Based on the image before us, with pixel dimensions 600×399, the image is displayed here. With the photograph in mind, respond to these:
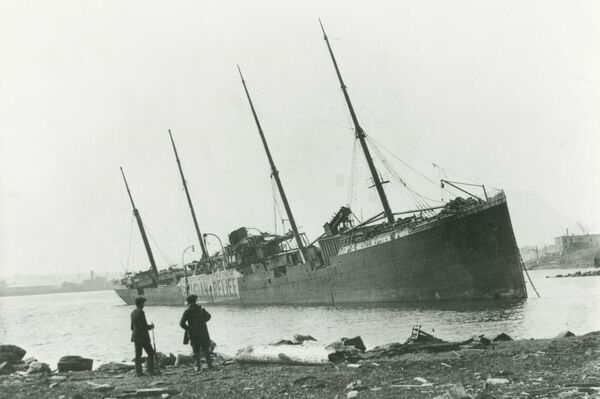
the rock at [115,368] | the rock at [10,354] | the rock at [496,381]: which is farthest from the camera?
the rock at [10,354]

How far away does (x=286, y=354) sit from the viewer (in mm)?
9977

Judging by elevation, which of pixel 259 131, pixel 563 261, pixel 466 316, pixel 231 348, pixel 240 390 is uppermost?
pixel 259 131

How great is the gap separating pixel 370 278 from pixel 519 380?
74.5ft

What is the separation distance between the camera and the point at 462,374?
7.62 m

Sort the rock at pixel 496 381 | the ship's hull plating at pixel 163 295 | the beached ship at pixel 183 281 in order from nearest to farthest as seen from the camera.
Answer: the rock at pixel 496 381
the beached ship at pixel 183 281
the ship's hull plating at pixel 163 295

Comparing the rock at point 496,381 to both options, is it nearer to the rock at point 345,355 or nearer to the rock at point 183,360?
the rock at point 345,355

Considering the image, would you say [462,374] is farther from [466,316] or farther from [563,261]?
[563,261]

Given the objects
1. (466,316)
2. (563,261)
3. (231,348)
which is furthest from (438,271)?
(563,261)

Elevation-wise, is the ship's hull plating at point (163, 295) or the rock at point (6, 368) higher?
the rock at point (6, 368)

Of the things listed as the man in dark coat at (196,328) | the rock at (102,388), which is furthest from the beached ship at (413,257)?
the rock at (102,388)

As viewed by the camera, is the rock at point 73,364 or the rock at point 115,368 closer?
the rock at point 115,368

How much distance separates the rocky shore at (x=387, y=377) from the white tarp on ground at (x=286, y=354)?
0.30 ft

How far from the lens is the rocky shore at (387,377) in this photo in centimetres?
673

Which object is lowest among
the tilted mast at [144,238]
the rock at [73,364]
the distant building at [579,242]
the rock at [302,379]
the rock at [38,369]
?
the distant building at [579,242]
